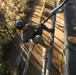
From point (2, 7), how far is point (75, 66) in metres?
8.21

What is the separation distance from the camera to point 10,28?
12328 millimetres

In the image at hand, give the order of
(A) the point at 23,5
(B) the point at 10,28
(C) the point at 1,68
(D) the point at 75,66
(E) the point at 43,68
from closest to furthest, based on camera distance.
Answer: (D) the point at 75,66 → (E) the point at 43,68 → (C) the point at 1,68 → (B) the point at 10,28 → (A) the point at 23,5

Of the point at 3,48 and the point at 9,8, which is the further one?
the point at 9,8

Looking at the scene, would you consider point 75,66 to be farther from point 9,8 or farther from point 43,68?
point 9,8

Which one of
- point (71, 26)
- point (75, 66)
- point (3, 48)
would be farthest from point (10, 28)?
point (75, 66)

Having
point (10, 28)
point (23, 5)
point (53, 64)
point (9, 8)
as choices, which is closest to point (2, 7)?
point (9, 8)

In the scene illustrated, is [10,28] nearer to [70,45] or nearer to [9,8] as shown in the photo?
[9,8]

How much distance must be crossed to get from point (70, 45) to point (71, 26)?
58.9 inches

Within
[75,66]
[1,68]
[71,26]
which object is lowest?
[1,68]

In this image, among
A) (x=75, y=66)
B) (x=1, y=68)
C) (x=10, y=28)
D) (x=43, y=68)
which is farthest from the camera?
(x=10, y=28)

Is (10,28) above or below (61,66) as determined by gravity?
above

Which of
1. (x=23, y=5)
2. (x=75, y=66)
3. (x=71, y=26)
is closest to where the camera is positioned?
A: (x=75, y=66)

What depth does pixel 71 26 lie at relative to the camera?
10438 millimetres

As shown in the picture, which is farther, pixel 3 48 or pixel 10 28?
pixel 10 28
